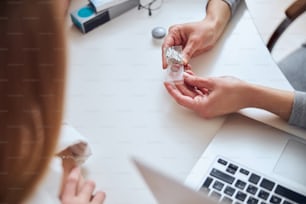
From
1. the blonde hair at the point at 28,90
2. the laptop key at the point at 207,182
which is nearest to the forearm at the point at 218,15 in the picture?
the laptop key at the point at 207,182

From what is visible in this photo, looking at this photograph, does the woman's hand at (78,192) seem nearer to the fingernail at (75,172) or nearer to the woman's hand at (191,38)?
the fingernail at (75,172)

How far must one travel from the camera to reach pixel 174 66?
785mm

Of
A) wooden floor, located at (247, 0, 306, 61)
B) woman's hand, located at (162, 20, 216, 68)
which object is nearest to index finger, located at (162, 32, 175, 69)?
woman's hand, located at (162, 20, 216, 68)

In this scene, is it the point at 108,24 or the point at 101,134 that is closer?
the point at 101,134

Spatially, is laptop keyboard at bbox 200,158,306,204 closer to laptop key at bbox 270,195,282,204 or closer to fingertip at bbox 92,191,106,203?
laptop key at bbox 270,195,282,204

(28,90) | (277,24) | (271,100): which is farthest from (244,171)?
(277,24)

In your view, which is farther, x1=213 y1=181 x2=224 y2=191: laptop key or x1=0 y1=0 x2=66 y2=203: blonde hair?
x1=213 y1=181 x2=224 y2=191: laptop key

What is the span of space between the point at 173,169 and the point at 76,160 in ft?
0.53

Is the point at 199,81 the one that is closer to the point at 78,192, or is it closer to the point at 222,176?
the point at 222,176

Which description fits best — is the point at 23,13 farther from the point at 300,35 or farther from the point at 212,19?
the point at 300,35

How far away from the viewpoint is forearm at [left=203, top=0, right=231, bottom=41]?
84 cm

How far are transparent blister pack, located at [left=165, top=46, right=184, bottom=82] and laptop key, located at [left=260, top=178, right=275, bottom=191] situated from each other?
23 centimetres

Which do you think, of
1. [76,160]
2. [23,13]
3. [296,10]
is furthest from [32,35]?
[296,10]

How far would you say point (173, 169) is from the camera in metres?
0.69
